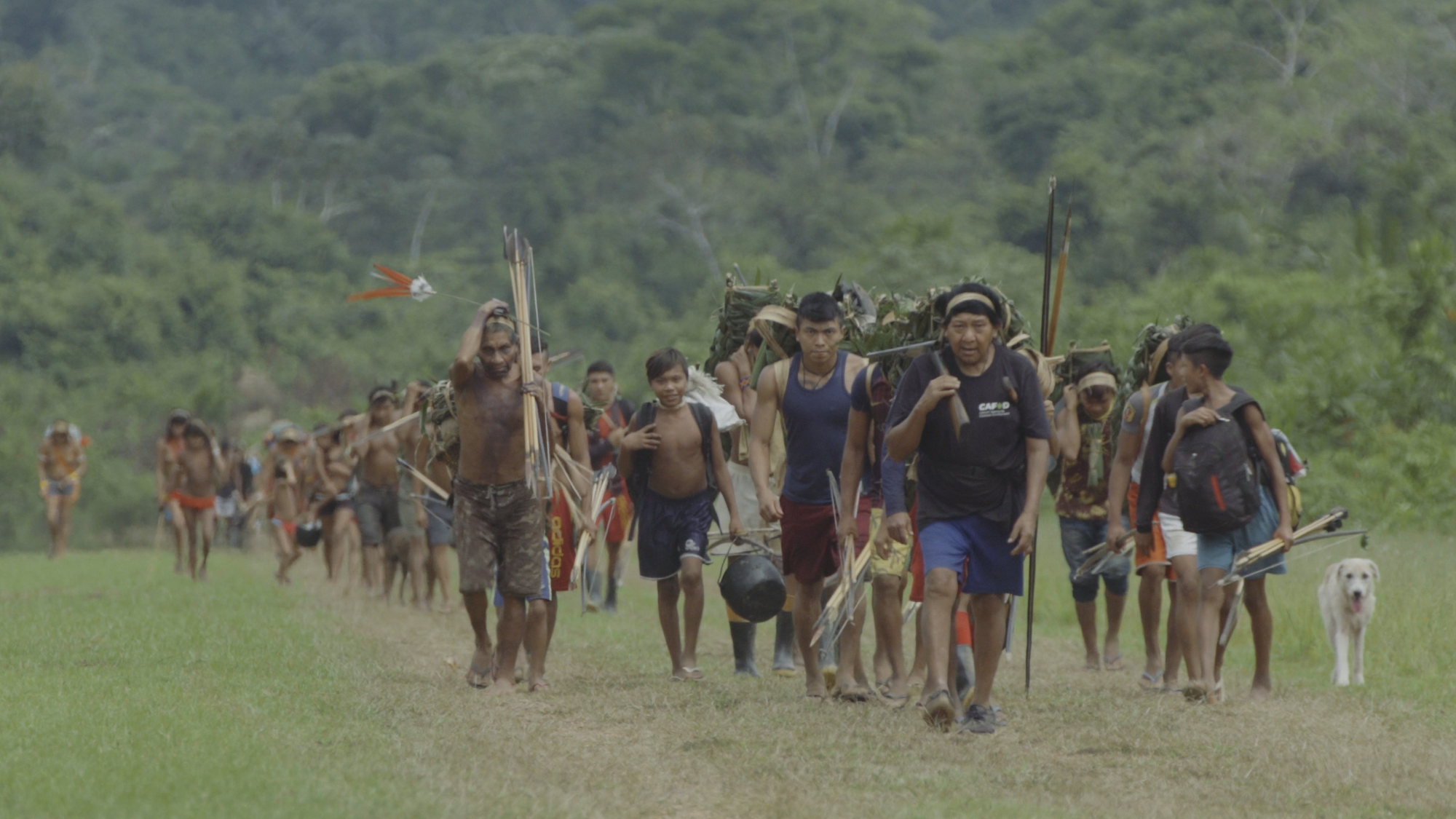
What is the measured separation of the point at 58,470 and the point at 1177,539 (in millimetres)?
18830

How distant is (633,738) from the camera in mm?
8773

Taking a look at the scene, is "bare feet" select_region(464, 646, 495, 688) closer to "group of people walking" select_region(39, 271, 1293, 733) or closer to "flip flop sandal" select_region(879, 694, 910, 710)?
"group of people walking" select_region(39, 271, 1293, 733)

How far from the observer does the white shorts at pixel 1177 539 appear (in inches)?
422

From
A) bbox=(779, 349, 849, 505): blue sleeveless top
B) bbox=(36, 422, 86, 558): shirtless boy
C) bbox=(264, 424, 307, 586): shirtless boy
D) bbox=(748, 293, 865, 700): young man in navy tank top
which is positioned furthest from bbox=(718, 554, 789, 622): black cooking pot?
bbox=(36, 422, 86, 558): shirtless boy

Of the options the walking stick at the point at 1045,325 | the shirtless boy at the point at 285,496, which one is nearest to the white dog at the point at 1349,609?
the walking stick at the point at 1045,325

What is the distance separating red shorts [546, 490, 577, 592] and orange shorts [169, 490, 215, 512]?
10427 millimetres

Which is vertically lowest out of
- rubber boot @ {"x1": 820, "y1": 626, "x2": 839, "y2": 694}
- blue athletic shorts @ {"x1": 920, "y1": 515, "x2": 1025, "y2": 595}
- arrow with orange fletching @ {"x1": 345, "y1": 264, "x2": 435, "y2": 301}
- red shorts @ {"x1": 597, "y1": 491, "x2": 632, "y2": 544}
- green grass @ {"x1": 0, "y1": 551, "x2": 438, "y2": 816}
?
green grass @ {"x1": 0, "y1": 551, "x2": 438, "y2": 816}

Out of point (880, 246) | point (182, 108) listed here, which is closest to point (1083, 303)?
point (880, 246)

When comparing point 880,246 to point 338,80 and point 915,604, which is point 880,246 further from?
point 338,80

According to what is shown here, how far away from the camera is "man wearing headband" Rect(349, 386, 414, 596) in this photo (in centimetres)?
1756

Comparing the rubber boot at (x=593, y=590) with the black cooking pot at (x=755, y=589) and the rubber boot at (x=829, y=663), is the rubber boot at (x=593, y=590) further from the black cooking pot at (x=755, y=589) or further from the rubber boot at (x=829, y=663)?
the rubber boot at (x=829, y=663)

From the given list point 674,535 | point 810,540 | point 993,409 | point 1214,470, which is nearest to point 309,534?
point 674,535

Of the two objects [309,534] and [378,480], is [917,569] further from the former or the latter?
[309,534]

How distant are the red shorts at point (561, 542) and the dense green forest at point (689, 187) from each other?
12.2 m
